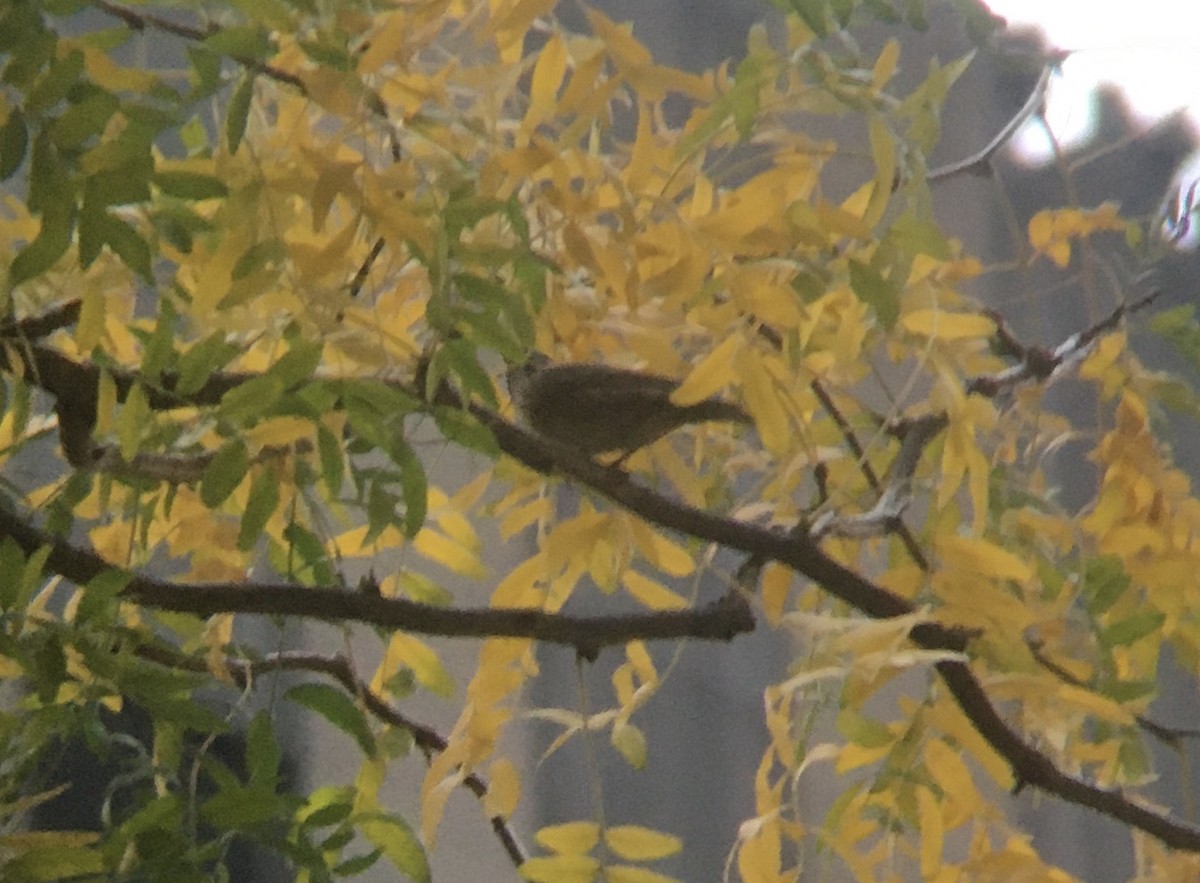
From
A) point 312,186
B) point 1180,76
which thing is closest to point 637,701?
point 312,186

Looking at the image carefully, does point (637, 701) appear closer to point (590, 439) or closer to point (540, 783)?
point (590, 439)

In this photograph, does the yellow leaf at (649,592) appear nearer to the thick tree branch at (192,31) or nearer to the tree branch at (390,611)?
the tree branch at (390,611)

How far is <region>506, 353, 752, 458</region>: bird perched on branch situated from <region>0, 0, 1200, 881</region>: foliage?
14mm

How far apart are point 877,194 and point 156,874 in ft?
0.86

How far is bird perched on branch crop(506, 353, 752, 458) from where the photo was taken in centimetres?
36

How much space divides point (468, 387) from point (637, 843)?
0.18 meters

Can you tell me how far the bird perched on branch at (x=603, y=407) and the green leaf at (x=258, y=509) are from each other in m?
0.08

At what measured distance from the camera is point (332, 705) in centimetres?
34

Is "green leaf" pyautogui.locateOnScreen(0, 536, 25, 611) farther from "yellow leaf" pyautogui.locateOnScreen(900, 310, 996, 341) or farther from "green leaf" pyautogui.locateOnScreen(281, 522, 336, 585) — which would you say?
"yellow leaf" pyautogui.locateOnScreen(900, 310, 996, 341)

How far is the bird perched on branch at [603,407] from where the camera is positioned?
358 millimetres

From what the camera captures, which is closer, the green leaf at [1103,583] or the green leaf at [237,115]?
the green leaf at [237,115]

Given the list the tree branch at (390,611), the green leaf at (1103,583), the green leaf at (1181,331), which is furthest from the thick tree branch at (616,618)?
the green leaf at (1181,331)

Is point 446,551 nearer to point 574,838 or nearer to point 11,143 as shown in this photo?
point 574,838

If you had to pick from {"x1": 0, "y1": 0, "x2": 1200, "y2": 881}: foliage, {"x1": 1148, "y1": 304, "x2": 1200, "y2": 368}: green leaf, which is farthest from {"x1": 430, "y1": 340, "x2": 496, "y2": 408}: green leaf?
{"x1": 1148, "y1": 304, "x2": 1200, "y2": 368}: green leaf
